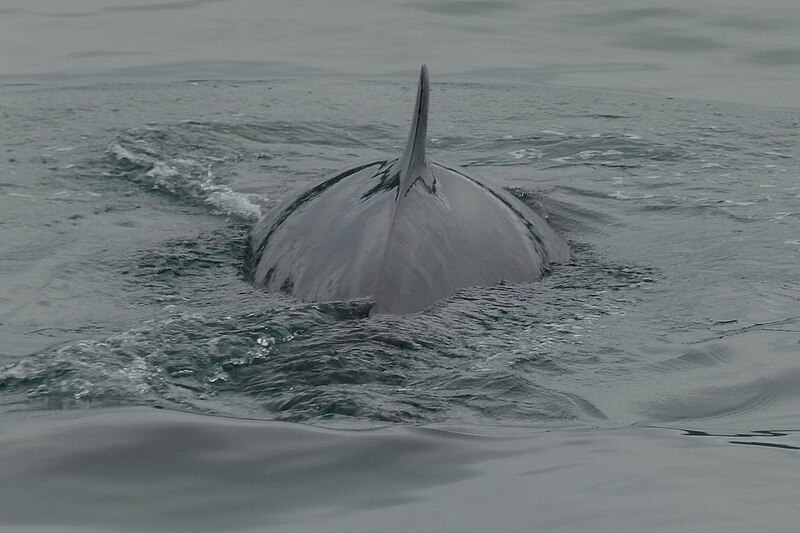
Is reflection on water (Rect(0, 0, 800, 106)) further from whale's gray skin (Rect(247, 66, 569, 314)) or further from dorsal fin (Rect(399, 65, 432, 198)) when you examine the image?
dorsal fin (Rect(399, 65, 432, 198))

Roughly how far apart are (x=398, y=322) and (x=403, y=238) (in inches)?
19.4

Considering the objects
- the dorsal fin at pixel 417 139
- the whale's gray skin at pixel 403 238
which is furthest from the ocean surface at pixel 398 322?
the dorsal fin at pixel 417 139

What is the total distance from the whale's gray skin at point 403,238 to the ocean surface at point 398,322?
0.41 ft

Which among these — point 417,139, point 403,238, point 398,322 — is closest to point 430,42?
point 417,139

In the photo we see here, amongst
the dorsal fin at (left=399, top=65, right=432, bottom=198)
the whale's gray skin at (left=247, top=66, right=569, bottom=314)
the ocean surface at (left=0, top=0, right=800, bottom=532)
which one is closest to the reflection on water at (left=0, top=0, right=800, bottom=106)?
the ocean surface at (left=0, top=0, right=800, bottom=532)

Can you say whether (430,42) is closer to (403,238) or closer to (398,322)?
(403,238)

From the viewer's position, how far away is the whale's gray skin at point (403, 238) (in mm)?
5305

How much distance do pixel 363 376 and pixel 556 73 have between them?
9.19m

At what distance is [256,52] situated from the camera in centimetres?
1447

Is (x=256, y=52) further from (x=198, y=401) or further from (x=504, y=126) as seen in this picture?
(x=198, y=401)

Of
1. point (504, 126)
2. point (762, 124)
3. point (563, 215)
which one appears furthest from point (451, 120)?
point (563, 215)

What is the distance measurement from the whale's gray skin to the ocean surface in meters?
0.12

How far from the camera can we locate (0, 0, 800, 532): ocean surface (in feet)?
12.3

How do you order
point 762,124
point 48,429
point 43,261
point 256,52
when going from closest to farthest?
point 48,429, point 43,261, point 762,124, point 256,52
